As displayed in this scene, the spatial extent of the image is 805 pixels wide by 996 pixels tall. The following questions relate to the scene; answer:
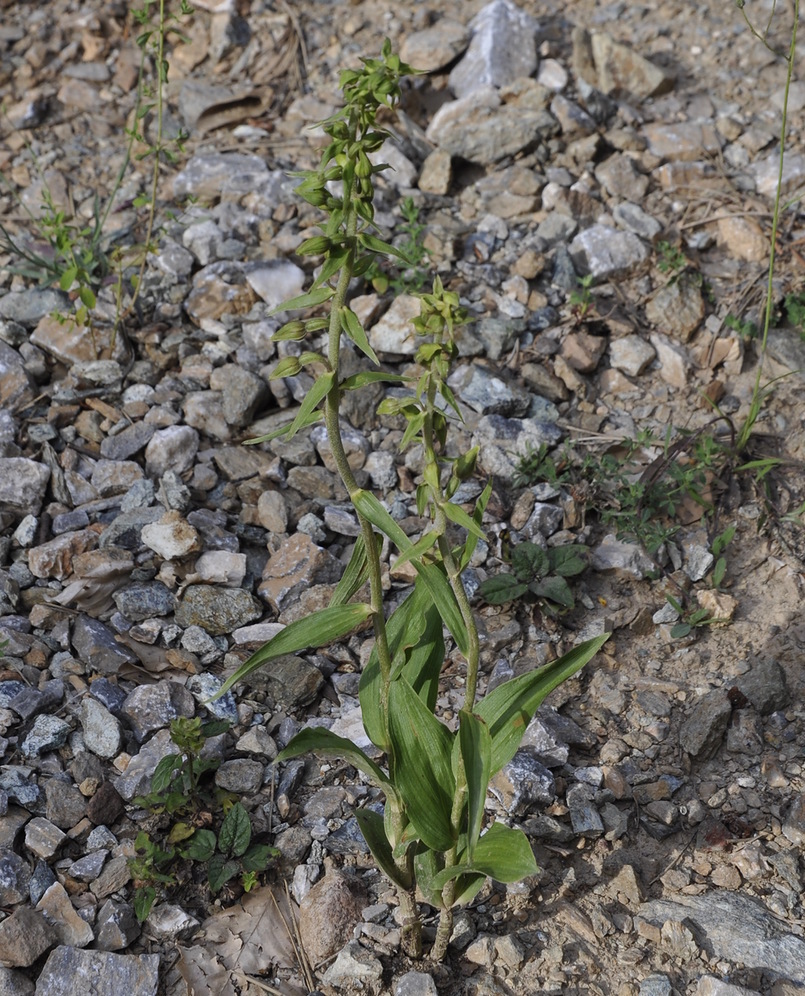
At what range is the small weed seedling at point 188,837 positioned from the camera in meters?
3.12

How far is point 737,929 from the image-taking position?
3029 mm

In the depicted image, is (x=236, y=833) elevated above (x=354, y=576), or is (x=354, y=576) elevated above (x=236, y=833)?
(x=354, y=576)

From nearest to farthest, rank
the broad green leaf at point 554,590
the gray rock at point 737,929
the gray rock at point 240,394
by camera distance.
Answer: the gray rock at point 737,929 < the broad green leaf at point 554,590 < the gray rock at point 240,394

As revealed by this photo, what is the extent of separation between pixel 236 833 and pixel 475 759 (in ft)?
3.77

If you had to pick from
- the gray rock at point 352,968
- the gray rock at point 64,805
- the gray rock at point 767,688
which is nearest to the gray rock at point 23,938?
the gray rock at point 64,805

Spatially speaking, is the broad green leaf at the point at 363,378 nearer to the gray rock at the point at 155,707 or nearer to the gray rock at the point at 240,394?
the gray rock at the point at 155,707

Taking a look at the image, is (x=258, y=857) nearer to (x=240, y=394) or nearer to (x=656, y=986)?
(x=656, y=986)

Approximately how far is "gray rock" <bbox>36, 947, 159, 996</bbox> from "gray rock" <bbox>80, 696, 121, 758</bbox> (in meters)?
0.70

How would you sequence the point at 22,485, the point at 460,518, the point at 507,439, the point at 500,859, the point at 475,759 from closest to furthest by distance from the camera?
the point at 460,518 → the point at 475,759 → the point at 500,859 → the point at 22,485 → the point at 507,439

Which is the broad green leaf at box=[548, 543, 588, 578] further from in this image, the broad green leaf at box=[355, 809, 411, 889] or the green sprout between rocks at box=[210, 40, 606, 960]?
the broad green leaf at box=[355, 809, 411, 889]

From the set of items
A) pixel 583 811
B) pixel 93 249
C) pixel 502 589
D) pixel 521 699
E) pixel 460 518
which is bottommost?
pixel 583 811

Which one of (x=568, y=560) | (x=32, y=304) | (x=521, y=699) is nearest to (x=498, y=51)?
(x=32, y=304)

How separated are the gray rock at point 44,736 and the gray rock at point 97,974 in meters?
0.72

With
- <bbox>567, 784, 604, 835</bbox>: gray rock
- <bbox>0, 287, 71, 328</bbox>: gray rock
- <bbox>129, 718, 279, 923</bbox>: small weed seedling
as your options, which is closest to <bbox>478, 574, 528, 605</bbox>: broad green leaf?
<bbox>567, 784, 604, 835</bbox>: gray rock
